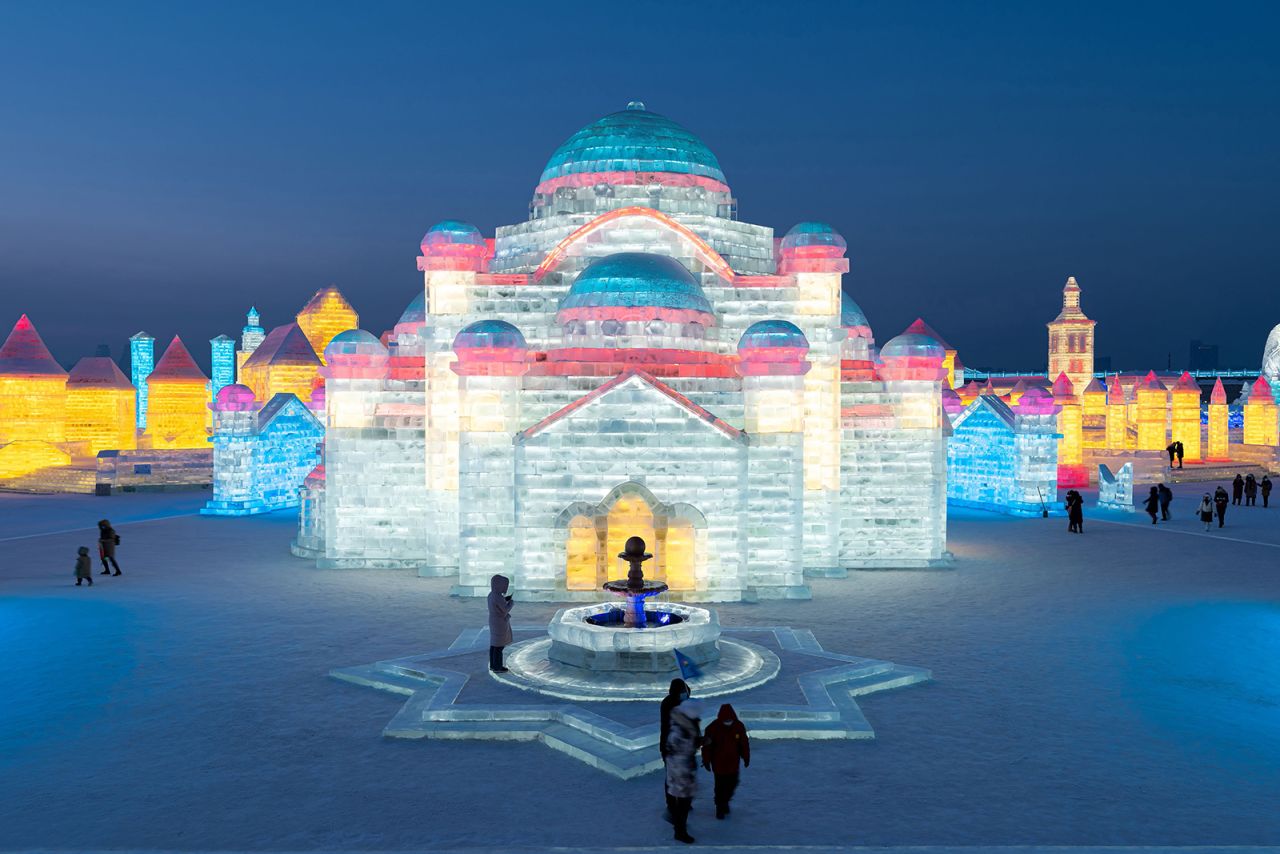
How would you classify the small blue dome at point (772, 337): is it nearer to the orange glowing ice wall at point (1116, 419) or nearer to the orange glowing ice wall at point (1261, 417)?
the orange glowing ice wall at point (1116, 419)

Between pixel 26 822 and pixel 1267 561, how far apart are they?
2179 centimetres

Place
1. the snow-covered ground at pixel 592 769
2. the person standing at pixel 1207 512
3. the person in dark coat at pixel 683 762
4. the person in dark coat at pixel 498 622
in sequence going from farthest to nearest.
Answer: the person standing at pixel 1207 512 < the person in dark coat at pixel 498 622 < the snow-covered ground at pixel 592 769 < the person in dark coat at pixel 683 762

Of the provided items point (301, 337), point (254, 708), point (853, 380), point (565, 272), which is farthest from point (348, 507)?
point (301, 337)

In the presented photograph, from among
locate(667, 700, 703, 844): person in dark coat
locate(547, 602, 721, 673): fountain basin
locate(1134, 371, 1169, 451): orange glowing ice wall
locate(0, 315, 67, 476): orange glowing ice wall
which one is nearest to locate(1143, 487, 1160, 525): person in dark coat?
locate(1134, 371, 1169, 451): orange glowing ice wall

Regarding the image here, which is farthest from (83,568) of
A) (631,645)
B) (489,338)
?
(631,645)

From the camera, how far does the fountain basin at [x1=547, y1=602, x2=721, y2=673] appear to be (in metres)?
11.1

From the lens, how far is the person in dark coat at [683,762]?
7004mm

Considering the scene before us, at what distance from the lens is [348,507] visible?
19.6 metres

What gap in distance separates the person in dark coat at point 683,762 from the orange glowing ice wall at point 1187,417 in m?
42.9

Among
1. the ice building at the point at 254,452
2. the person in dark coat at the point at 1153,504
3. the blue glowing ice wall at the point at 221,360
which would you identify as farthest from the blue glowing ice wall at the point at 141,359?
the person in dark coat at the point at 1153,504

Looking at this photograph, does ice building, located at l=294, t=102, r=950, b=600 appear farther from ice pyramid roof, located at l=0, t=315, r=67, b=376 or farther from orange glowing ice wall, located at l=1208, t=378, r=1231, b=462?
orange glowing ice wall, located at l=1208, t=378, r=1231, b=462

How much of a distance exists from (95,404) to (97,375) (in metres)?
1.28

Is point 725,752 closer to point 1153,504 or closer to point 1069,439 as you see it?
point 1153,504

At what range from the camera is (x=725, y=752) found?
738 centimetres
